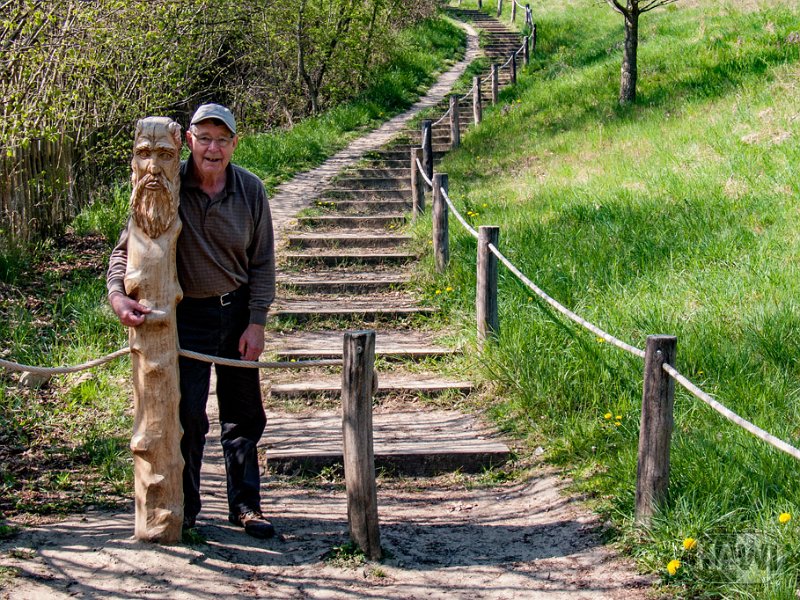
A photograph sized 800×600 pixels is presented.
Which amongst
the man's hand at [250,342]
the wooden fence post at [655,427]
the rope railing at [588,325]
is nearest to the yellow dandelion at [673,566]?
the wooden fence post at [655,427]

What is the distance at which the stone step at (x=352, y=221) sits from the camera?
11.2 metres

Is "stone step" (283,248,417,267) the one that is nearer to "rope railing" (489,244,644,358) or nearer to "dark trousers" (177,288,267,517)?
"rope railing" (489,244,644,358)

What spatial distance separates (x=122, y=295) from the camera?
3.82m

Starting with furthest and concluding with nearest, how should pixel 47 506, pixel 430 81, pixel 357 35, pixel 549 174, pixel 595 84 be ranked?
pixel 430 81, pixel 357 35, pixel 595 84, pixel 549 174, pixel 47 506

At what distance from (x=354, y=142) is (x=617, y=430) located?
1264 centimetres

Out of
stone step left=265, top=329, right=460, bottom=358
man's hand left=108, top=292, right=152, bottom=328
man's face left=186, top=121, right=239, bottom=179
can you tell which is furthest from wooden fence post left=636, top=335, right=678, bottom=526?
stone step left=265, top=329, right=460, bottom=358

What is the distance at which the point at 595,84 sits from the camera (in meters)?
16.4

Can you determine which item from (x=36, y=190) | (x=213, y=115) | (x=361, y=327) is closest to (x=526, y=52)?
(x=36, y=190)

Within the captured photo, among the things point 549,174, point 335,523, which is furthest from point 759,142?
point 335,523

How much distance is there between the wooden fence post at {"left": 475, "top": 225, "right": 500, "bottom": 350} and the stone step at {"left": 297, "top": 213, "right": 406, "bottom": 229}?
15.8 feet

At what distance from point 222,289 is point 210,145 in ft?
2.11

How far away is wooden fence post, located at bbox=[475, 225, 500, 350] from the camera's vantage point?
6391 mm

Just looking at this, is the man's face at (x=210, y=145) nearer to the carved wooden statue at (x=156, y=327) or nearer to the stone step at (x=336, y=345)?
the carved wooden statue at (x=156, y=327)

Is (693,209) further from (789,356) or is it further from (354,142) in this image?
(354,142)
